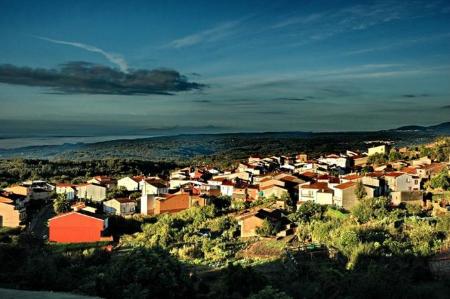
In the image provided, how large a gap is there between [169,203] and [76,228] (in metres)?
8.76

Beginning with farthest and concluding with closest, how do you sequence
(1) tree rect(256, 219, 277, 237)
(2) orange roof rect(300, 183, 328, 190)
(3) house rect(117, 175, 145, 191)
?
(3) house rect(117, 175, 145, 191), (2) orange roof rect(300, 183, 328, 190), (1) tree rect(256, 219, 277, 237)

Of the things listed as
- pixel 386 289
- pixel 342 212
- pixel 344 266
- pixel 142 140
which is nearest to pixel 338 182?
pixel 342 212

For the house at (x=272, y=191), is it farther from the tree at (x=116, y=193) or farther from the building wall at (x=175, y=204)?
the tree at (x=116, y=193)

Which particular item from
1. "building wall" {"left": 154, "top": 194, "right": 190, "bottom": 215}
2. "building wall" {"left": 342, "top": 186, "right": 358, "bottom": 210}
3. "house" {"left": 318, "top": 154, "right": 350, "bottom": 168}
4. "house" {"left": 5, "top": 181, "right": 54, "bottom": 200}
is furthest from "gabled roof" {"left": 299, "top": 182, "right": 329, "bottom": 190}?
"house" {"left": 5, "top": 181, "right": 54, "bottom": 200}

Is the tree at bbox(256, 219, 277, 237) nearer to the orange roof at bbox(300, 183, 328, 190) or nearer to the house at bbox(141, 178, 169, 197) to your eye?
the orange roof at bbox(300, 183, 328, 190)

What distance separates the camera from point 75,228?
34.9 m

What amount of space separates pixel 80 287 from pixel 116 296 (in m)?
1.73

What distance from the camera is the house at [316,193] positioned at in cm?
3806

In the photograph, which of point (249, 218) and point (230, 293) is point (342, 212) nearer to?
point (249, 218)

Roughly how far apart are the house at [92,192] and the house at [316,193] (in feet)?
66.2

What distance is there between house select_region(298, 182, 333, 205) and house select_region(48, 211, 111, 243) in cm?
1444

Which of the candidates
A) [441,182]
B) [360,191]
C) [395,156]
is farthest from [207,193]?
[395,156]

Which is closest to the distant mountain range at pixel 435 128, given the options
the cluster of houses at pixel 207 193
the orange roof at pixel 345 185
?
the cluster of houses at pixel 207 193

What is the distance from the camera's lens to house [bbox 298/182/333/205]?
125ft
